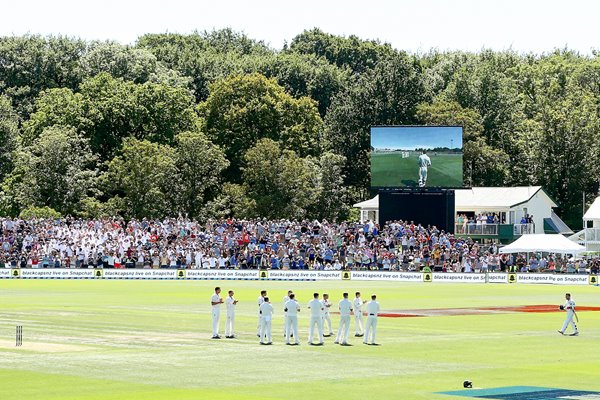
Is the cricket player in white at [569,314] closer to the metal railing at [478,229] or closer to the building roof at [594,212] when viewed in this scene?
the building roof at [594,212]

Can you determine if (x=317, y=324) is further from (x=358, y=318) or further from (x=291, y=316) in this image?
(x=358, y=318)

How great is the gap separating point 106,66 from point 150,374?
90657 mm

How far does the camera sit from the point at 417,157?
278 feet

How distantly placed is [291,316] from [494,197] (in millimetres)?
70162

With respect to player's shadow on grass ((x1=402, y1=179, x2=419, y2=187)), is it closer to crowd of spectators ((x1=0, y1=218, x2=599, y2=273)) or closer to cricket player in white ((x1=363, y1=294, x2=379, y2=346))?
crowd of spectators ((x1=0, y1=218, x2=599, y2=273))

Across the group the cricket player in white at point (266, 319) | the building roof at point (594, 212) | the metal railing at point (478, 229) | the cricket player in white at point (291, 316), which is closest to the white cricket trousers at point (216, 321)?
the cricket player in white at point (266, 319)

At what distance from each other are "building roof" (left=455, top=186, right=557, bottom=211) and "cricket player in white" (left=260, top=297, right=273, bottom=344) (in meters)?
66.6

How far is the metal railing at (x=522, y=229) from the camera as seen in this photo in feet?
324

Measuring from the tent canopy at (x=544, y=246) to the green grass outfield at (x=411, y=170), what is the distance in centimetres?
580

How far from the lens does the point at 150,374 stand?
30547 millimetres

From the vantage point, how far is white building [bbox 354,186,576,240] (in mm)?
98750

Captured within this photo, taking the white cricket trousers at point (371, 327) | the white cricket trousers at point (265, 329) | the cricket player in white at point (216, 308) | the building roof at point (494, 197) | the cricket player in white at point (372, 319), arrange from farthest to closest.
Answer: the building roof at point (494, 197) < the cricket player in white at point (216, 308) < the white cricket trousers at point (371, 327) < the white cricket trousers at point (265, 329) < the cricket player in white at point (372, 319)

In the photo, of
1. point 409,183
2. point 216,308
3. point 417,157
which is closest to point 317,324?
point 216,308

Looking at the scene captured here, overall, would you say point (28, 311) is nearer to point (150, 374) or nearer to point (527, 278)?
point (150, 374)
